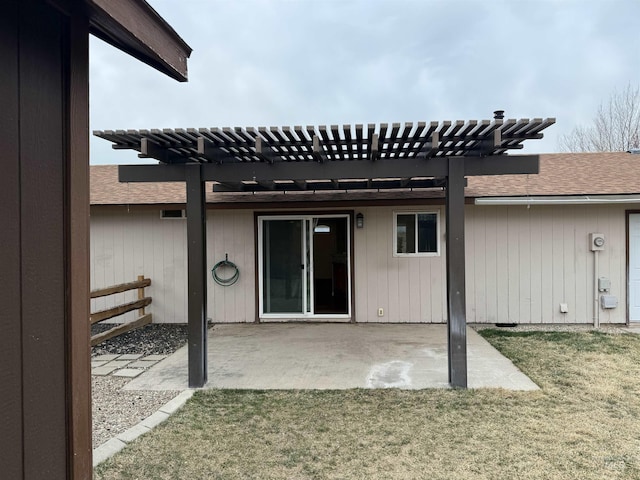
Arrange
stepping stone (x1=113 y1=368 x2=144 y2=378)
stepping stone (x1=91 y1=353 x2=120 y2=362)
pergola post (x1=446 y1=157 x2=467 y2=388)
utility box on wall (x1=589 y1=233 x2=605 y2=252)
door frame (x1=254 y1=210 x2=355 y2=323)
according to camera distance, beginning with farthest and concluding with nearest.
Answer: door frame (x1=254 y1=210 x2=355 y2=323) → utility box on wall (x1=589 y1=233 x2=605 y2=252) → stepping stone (x1=91 y1=353 x2=120 y2=362) → stepping stone (x1=113 y1=368 x2=144 y2=378) → pergola post (x1=446 y1=157 x2=467 y2=388)

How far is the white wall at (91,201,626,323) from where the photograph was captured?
7.47m

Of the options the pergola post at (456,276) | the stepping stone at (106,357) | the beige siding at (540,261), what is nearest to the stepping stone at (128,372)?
the stepping stone at (106,357)

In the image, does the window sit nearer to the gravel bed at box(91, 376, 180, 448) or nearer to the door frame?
the door frame

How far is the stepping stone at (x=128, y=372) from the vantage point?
5.01 metres

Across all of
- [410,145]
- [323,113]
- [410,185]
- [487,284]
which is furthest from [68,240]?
[323,113]

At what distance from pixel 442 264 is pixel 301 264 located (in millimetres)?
2515

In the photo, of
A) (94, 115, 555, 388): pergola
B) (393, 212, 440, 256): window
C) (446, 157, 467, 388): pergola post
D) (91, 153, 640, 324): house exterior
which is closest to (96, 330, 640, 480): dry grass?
(446, 157, 467, 388): pergola post

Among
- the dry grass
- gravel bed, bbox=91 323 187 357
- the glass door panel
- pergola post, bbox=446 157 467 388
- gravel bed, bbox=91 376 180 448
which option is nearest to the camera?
the dry grass

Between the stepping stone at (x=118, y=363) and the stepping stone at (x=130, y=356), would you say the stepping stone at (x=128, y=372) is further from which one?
the stepping stone at (x=130, y=356)

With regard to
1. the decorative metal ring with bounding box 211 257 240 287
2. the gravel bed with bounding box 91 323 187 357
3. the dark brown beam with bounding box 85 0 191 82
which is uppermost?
the dark brown beam with bounding box 85 0 191 82

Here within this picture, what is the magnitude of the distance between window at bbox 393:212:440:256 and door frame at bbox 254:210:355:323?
0.82 meters

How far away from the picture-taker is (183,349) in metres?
6.16

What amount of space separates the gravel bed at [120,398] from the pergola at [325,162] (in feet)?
1.68

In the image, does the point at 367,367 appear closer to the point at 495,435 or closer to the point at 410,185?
the point at 495,435
